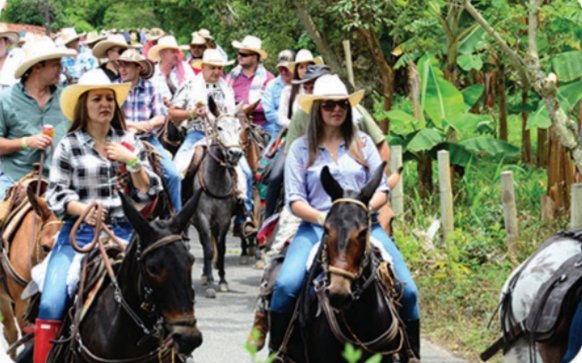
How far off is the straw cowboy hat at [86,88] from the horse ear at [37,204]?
1162 millimetres

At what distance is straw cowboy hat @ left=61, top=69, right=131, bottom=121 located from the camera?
7.52m

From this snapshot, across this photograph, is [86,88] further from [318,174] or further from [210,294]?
[210,294]

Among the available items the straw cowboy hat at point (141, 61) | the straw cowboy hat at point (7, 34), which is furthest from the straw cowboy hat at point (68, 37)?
the straw cowboy hat at point (141, 61)

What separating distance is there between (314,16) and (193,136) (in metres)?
3.61

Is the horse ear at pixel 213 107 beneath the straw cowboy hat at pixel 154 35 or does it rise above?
beneath

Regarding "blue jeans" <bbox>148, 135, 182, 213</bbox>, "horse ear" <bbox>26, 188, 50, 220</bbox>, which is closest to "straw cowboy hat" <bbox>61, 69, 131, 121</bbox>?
"horse ear" <bbox>26, 188, 50, 220</bbox>

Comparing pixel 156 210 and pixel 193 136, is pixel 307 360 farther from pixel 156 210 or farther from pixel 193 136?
pixel 193 136

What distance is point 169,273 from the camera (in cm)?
625

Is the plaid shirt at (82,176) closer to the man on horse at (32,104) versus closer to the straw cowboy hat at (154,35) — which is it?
the man on horse at (32,104)

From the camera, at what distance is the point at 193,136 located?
47.5 feet

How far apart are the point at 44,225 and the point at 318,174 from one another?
7.30ft

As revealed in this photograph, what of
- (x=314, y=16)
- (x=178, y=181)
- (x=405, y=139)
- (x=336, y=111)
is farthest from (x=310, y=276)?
(x=314, y=16)

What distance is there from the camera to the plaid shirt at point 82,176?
7.36 metres

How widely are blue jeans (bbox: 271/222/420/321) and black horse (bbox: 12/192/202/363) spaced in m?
1.00
